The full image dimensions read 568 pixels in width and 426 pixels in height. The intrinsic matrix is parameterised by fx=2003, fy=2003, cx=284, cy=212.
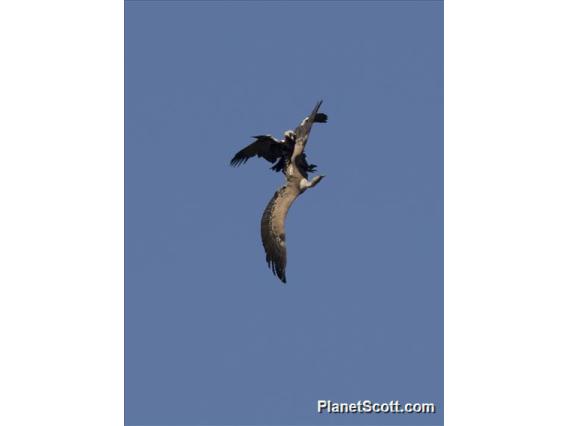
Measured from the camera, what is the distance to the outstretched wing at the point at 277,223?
56781 mm

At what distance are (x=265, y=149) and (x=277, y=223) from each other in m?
2.47

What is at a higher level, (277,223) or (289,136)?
(289,136)

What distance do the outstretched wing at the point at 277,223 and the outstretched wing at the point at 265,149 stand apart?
4.58 feet

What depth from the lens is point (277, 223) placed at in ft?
186

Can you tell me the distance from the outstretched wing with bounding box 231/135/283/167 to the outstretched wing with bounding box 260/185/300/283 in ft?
4.58

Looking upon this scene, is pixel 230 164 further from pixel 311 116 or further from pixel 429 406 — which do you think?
pixel 429 406

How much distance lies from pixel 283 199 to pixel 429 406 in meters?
7.13

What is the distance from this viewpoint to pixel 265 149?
58.0 meters

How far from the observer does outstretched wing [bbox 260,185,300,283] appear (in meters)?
56.8

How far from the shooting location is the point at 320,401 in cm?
5588

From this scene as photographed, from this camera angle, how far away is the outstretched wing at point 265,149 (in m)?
57.7

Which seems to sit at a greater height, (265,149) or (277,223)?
(265,149)

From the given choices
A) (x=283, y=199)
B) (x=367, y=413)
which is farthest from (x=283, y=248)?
(x=367, y=413)

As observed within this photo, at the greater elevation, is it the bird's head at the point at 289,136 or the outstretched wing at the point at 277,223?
the bird's head at the point at 289,136
